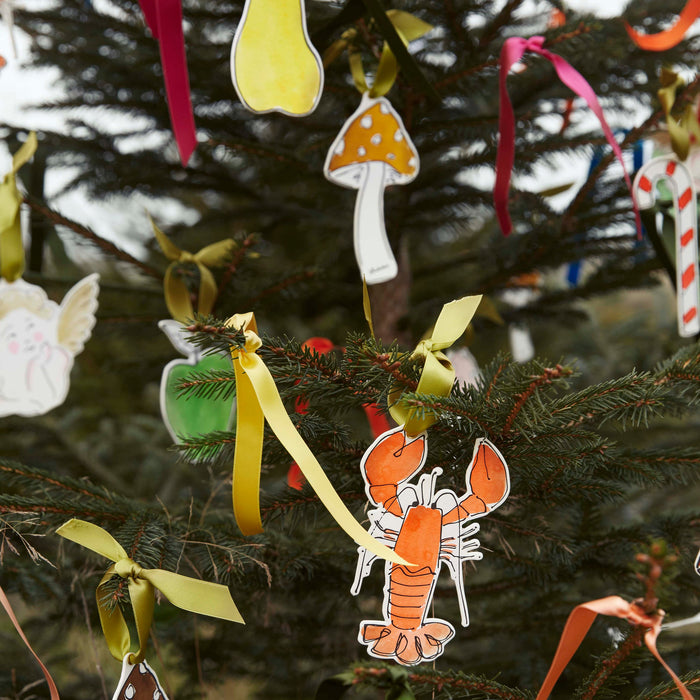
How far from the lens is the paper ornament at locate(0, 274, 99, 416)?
93 cm

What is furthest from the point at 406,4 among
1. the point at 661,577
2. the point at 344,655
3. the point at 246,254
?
the point at 344,655

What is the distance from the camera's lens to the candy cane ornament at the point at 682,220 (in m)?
0.88

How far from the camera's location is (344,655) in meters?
A: 1.07

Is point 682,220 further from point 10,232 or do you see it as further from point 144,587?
point 10,232

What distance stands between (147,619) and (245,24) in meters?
0.62

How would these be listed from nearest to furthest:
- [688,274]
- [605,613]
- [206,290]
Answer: [605,613] < [688,274] < [206,290]

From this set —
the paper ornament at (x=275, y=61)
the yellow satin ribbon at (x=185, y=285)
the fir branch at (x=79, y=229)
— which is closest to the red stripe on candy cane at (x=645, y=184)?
the paper ornament at (x=275, y=61)

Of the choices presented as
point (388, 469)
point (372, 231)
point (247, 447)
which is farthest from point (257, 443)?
point (372, 231)

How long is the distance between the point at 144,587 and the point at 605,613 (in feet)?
1.25

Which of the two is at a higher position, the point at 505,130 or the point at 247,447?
the point at 505,130

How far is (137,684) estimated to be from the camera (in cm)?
63

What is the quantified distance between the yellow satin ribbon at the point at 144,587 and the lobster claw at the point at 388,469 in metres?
0.16

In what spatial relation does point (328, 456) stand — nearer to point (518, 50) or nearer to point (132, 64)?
point (518, 50)

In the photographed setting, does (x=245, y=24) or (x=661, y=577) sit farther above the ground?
(x=245, y=24)
